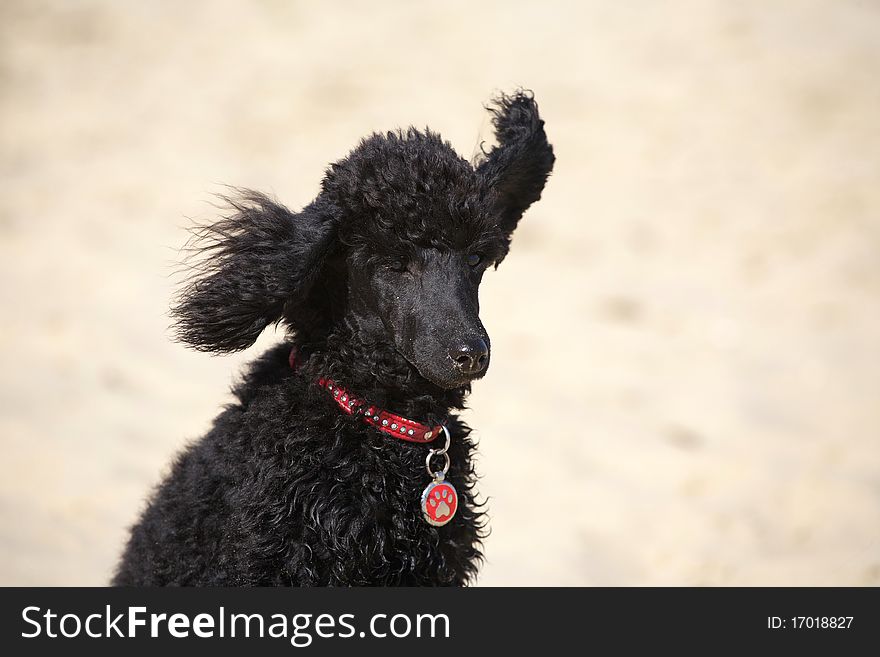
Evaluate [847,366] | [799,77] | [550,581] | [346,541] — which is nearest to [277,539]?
[346,541]

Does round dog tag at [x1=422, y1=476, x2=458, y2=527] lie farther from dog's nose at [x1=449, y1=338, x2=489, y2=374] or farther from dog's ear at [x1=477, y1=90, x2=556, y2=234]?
dog's ear at [x1=477, y1=90, x2=556, y2=234]

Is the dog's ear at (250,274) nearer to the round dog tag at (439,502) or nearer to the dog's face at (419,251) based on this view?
the dog's face at (419,251)

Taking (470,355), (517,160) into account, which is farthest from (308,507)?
(517,160)

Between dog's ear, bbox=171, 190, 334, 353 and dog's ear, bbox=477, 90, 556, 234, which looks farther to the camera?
dog's ear, bbox=477, 90, 556, 234

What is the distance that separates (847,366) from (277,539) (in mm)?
6695

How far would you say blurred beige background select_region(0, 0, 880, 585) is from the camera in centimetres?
675

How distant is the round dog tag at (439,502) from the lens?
11.1 feet

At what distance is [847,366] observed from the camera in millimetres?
8734

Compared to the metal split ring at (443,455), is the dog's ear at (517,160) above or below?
above

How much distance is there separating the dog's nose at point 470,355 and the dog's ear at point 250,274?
597 mm

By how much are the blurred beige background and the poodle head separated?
9.37ft

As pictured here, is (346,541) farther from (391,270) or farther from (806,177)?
(806,177)

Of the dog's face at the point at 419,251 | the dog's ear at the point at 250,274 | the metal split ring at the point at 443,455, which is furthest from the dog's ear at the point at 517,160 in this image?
the metal split ring at the point at 443,455

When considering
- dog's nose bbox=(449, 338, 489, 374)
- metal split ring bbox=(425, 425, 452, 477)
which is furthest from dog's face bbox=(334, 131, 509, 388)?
metal split ring bbox=(425, 425, 452, 477)
